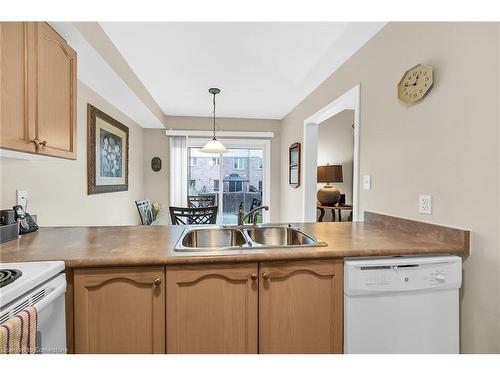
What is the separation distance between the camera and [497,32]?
1.04 meters

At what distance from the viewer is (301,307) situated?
3.83 feet

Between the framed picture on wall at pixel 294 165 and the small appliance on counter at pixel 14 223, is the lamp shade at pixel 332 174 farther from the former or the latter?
the small appliance on counter at pixel 14 223

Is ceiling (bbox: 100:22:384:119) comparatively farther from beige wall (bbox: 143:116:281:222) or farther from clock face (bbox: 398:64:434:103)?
beige wall (bbox: 143:116:281:222)

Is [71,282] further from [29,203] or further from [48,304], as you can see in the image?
[29,203]

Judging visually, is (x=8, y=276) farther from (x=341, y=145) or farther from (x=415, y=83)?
(x=341, y=145)

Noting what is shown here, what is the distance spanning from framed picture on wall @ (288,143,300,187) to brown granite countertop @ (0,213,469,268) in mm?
1936

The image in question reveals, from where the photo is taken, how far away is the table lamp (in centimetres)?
396

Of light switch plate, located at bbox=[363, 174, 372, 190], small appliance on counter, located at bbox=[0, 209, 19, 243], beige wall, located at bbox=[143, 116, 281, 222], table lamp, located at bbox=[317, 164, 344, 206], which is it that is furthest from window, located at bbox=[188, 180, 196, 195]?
light switch plate, located at bbox=[363, 174, 372, 190]

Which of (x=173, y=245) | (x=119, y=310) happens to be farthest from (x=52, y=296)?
(x=173, y=245)

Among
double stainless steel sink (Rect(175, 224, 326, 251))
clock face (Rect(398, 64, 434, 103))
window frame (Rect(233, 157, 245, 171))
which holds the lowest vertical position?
double stainless steel sink (Rect(175, 224, 326, 251))

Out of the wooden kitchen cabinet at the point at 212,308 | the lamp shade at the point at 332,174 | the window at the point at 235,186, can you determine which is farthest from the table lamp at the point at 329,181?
the wooden kitchen cabinet at the point at 212,308

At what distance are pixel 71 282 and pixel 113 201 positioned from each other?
2249mm

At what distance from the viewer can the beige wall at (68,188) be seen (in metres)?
1.54
